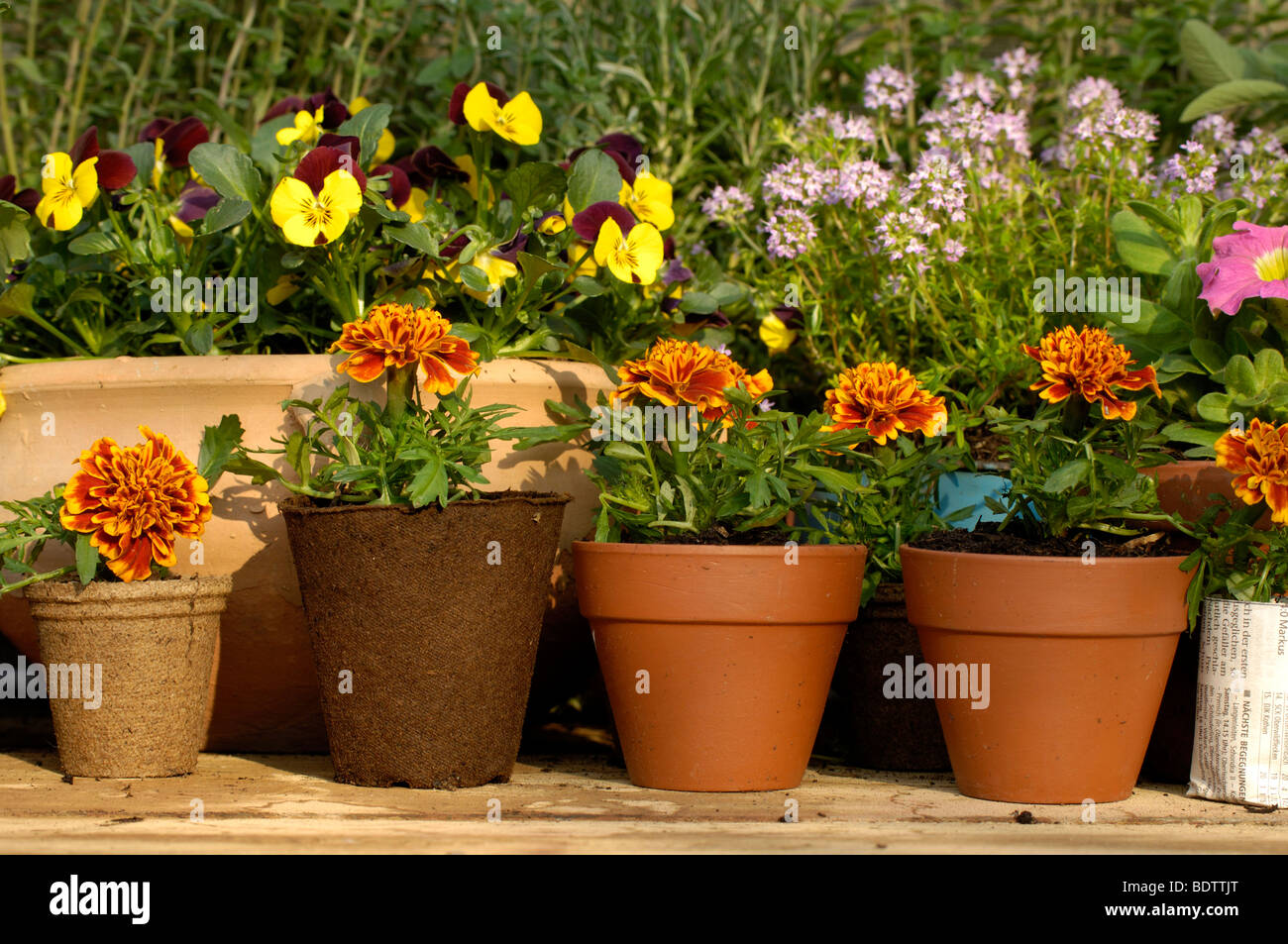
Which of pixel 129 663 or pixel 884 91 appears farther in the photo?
pixel 884 91

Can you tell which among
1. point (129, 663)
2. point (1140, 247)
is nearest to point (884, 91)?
point (1140, 247)

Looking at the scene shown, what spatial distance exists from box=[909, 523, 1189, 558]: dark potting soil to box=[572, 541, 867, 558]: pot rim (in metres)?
0.13

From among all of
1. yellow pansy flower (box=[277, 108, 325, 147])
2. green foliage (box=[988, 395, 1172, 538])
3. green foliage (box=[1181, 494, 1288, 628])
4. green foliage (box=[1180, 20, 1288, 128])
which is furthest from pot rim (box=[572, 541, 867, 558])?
green foliage (box=[1180, 20, 1288, 128])

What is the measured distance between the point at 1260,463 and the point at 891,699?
0.60 metres

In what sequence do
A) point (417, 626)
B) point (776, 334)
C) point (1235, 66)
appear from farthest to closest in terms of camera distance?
point (1235, 66) → point (776, 334) → point (417, 626)

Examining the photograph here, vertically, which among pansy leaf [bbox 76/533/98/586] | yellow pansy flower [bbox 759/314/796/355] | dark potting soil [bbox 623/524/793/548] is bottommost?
pansy leaf [bbox 76/533/98/586]

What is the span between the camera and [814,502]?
1.80 meters

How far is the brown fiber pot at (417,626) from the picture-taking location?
153 centimetres

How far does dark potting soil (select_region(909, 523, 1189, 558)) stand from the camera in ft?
5.06

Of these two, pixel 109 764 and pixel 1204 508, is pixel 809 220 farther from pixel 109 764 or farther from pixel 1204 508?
pixel 109 764

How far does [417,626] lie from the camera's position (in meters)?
1.54

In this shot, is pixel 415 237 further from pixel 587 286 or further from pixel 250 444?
pixel 250 444

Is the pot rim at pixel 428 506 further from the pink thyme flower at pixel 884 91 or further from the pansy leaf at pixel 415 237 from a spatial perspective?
the pink thyme flower at pixel 884 91

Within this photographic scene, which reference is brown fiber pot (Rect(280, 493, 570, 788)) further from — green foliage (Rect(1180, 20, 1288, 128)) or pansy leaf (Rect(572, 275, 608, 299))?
green foliage (Rect(1180, 20, 1288, 128))
